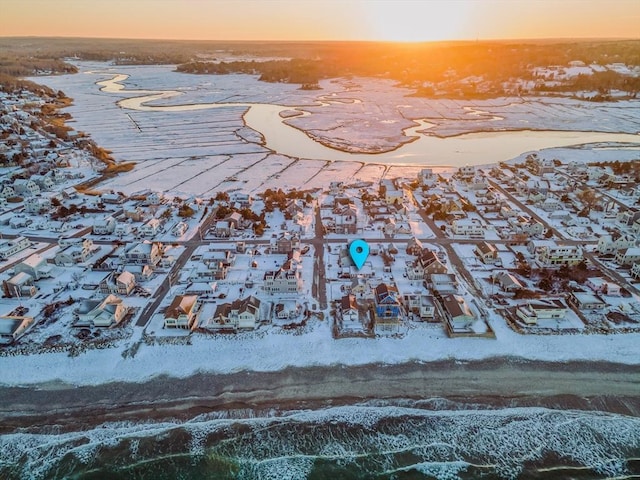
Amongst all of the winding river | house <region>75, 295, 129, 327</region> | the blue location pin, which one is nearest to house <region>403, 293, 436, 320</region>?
the blue location pin

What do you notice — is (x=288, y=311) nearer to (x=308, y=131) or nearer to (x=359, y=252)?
(x=359, y=252)

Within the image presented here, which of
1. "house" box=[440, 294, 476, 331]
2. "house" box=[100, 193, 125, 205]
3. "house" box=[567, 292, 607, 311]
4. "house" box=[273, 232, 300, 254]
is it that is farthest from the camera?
"house" box=[100, 193, 125, 205]

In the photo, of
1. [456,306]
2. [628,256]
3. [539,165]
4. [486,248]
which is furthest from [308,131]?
[456,306]

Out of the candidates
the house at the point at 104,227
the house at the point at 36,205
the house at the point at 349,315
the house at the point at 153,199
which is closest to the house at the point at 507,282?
the house at the point at 349,315

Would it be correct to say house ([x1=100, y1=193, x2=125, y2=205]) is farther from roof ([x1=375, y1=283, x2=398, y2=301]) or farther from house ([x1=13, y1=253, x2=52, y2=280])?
roof ([x1=375, y1=283, x2=398, y2=301])

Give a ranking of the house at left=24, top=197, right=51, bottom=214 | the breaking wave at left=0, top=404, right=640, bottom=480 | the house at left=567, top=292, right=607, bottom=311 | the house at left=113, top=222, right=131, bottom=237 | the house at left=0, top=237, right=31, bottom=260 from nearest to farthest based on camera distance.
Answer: the breaking wave at left=0, top=404, right=640, bottom=480 < the house at left=567, top=292, right=607, bottom=311 < the house at left=0, top=237, right=31, bottom=260 < the house at left=113, top=222, right=131, bottom=237 < the house at left=24, top=197, right=51, bottom=214

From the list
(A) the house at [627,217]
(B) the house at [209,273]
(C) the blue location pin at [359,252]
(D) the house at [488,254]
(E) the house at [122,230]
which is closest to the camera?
(B) the house at [209,273]

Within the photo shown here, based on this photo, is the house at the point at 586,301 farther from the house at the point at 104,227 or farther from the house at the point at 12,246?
the house at the point at 12,246
